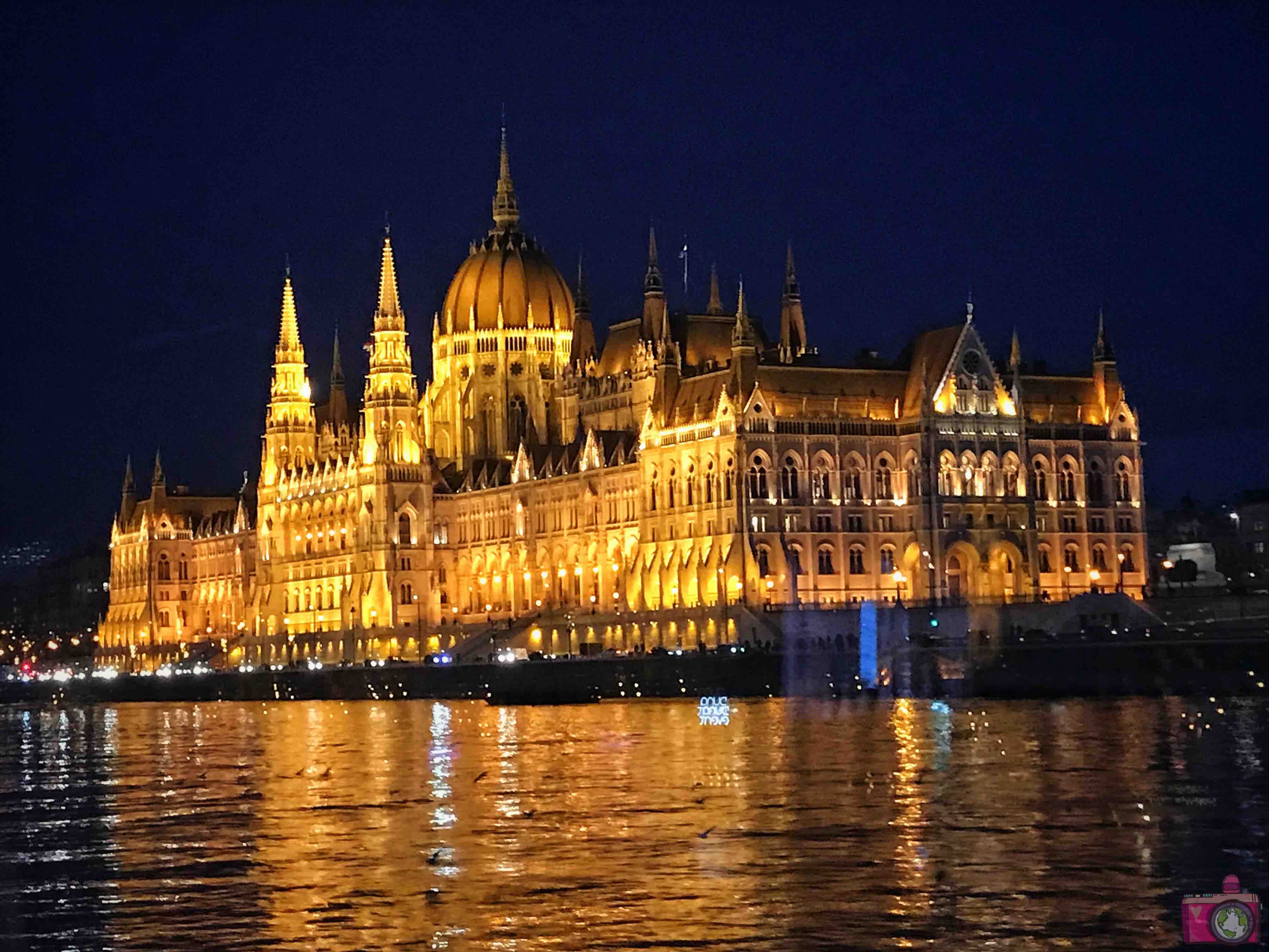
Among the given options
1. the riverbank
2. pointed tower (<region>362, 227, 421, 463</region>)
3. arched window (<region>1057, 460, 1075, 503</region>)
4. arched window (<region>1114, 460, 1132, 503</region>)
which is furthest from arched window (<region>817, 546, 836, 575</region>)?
pointed tower (<region>362, 227, 421, 463</region>)

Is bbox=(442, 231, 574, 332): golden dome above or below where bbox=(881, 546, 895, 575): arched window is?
above

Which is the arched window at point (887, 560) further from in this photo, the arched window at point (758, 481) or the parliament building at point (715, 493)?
the arched window at point (758, 481)

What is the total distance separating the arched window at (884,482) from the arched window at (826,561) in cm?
495

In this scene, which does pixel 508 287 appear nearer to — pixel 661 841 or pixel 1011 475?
pixel 1011 475

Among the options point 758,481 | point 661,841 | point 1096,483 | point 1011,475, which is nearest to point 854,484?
point 758,481

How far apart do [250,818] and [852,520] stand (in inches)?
3539

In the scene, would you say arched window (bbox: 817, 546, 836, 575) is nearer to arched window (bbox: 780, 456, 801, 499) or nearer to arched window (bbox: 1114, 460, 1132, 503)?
arched window (bbox: 780, 456, 801, 499)

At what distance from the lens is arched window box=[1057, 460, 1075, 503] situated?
491 ft

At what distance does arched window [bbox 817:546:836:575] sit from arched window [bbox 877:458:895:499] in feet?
16.2

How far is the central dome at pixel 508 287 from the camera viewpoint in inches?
7500

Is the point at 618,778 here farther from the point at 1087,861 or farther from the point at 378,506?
the point at 378,506

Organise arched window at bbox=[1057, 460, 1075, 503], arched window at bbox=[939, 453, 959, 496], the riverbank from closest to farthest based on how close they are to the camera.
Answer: the riverbank → arched window at bbox=[939, 453, 959, 496] → arched window at bbox=[1057, 460, 1075, 503]

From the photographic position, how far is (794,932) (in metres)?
36.7

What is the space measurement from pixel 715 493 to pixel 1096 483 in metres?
26.3
